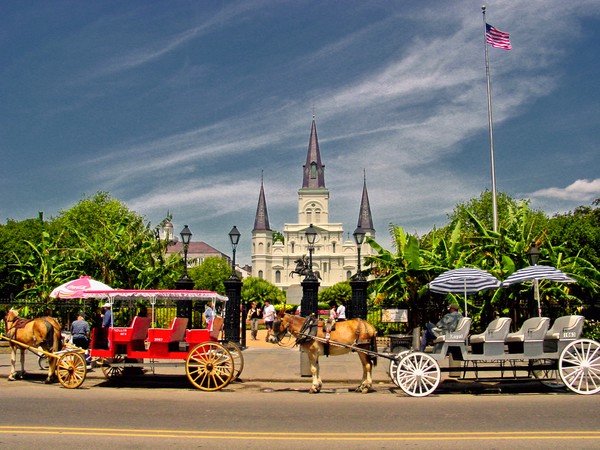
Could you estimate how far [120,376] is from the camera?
13.7 metres

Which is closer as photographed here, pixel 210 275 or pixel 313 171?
pixel 210 275

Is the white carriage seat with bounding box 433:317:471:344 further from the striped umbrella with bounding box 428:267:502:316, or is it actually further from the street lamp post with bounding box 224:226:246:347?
the street lamp post with bounding box 224:226:246:347

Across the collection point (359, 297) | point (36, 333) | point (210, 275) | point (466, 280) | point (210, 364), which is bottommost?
point (210, 364)

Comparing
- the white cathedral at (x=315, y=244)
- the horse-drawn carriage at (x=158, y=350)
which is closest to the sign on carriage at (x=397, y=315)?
the horse-drawn carriage at (x=158, y=350)

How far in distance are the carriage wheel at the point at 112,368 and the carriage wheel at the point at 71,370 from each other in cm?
50

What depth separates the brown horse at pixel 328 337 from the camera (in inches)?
474

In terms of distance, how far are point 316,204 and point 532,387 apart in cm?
12476

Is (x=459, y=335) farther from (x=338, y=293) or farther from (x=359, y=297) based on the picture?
(x=338, y=293)

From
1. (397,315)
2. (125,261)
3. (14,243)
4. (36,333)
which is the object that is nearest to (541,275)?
(397,315)

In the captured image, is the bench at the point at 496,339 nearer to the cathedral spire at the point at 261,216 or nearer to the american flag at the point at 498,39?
the american flag at the point at 498,39

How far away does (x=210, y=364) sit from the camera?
11992 millimetres

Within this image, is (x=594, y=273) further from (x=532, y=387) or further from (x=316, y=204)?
(x=316, y=204)

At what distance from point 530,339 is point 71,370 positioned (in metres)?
9.51

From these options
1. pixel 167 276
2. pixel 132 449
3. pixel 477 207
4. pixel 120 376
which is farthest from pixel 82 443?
pixel 477 207
